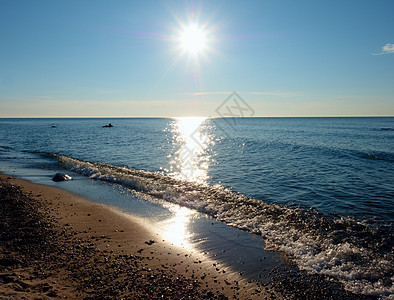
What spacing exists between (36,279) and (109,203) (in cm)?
822

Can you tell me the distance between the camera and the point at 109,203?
1471 cm

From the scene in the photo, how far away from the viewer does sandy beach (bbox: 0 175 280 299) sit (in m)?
6.35

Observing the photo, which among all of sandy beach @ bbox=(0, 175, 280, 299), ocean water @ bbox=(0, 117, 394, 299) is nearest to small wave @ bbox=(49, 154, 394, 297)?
ocean water @ bbox=(0, 117, 394, 299)

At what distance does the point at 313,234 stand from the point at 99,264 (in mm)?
9051

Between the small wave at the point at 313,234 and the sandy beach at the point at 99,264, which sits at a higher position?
the sandy beach at the point at 99,264

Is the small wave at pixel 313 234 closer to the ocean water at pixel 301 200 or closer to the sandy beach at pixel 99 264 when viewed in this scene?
the ocean water at pixel 301 200

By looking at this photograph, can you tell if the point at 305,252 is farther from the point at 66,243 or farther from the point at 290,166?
the point at 290,166

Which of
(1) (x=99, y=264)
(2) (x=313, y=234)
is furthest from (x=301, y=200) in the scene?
(1) (x=99, y=264)

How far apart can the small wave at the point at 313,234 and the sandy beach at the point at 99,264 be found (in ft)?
9.90

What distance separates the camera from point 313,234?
10.9 meters

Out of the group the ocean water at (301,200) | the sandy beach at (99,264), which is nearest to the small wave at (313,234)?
the ocean water at (301,200)

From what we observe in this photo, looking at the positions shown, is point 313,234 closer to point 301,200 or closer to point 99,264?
point 301,200

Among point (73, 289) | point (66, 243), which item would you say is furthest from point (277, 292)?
point (66, 243)

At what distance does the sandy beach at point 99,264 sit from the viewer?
6.35 m
